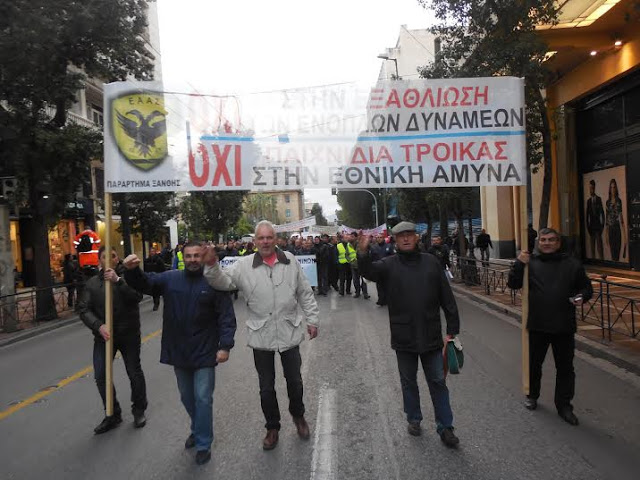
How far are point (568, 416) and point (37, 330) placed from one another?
11.8 m

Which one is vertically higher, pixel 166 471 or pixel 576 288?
pixel 576 288

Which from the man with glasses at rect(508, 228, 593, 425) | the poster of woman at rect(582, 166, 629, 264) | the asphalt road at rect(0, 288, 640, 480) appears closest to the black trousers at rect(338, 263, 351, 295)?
the asphalt road at rect(0, 288, 640, 480)

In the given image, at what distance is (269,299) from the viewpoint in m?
4.25

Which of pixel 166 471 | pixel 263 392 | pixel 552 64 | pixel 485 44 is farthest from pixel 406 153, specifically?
pixel 552 64

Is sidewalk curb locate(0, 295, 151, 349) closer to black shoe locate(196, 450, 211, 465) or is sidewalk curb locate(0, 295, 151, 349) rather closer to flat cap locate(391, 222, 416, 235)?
black shoe locate(196, 450, 211, 465)

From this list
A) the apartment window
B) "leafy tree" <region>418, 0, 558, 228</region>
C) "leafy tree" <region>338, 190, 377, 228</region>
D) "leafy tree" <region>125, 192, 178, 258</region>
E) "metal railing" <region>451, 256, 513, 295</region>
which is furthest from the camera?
"leafy tree" <region>338, 190, 377, 228</region>

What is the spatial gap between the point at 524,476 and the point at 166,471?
2.62m

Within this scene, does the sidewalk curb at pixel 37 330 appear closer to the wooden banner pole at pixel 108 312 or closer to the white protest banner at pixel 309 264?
the white protest banner at pixel 309 264

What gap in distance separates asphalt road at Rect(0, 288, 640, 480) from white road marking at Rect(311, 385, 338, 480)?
0.04 feet

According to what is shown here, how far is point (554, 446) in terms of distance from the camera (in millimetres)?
4160

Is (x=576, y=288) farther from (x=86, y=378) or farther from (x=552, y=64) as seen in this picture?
(x=552, y=64)

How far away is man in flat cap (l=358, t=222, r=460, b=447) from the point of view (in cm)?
423

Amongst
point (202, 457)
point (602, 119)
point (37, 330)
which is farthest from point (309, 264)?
point (202, 457)

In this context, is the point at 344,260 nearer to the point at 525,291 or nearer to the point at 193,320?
the point at 525,291
